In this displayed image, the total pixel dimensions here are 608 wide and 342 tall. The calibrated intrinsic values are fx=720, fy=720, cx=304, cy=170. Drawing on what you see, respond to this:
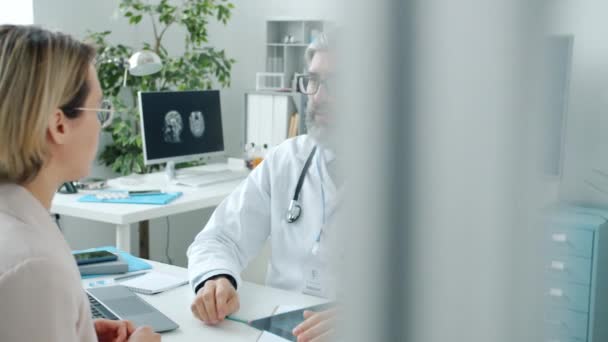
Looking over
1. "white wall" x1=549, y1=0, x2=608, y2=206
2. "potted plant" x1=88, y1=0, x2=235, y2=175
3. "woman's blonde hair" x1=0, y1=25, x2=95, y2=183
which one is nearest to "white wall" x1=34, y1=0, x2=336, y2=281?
"potted plant" x1=88, y1=0, x2=235, y2=175

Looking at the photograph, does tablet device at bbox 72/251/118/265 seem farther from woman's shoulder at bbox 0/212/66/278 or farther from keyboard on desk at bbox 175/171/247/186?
keyboard on desk at bbox 175/171/247/186

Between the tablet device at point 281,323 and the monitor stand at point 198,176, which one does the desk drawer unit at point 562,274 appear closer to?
the tablet device at point 281,323

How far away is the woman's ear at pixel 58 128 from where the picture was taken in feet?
3.65

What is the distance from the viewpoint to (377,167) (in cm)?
22

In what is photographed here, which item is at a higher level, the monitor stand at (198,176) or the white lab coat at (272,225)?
the white lab coat at (272,225)

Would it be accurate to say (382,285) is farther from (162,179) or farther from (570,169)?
(162,179)

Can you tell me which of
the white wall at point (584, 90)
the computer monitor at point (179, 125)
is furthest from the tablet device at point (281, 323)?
the computer monitor at point (179, 125)

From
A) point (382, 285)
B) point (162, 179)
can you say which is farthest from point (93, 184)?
point (382, 285)

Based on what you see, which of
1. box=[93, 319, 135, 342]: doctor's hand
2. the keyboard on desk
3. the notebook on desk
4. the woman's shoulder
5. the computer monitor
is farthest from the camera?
the keyboard on desk

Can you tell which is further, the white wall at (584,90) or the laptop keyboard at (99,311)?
the laptop keyboard at (99,311)

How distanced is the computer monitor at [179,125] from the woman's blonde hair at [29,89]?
2.17m

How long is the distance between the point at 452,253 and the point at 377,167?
3 centimetres

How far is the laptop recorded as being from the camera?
1.49 m

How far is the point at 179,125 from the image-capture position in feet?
11.2
